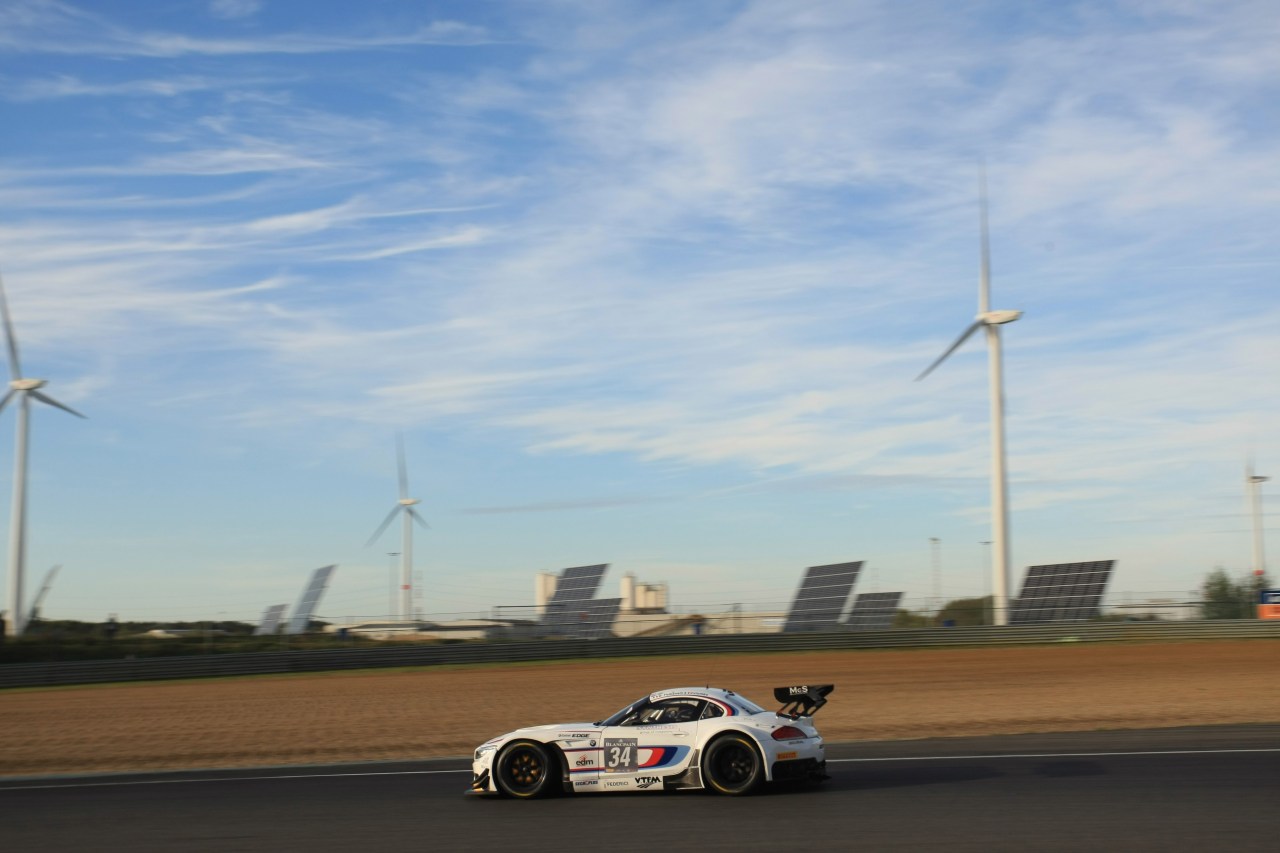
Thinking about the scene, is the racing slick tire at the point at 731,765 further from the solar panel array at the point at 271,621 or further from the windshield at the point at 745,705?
the solar panel array at the point at 271,621

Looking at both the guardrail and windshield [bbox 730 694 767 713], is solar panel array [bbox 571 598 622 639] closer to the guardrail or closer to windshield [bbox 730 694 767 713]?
the guardrail

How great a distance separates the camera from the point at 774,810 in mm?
12711

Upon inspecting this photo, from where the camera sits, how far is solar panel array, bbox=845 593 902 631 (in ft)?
181

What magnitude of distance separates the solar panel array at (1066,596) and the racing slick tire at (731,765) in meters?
41.0

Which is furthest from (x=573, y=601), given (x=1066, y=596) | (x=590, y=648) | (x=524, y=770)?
(x=524, y=770)

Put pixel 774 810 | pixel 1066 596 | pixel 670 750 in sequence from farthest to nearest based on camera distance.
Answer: pixel 1066 596, pixel 670 750, pixel 774 810

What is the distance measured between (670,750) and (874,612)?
4322 cm

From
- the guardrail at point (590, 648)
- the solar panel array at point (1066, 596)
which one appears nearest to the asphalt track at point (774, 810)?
the guardrail at point (590, 648)

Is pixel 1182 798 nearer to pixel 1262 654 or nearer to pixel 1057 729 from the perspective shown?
pixel 1057 729

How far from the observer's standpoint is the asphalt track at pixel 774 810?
11.0 m

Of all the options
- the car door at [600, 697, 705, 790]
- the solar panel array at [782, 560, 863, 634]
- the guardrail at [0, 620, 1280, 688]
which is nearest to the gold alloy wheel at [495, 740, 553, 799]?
the car door at [600, 697, 705, 790]

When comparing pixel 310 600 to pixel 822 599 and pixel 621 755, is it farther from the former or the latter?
pixel 621 755

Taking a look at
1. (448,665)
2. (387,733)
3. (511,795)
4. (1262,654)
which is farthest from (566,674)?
(511,795)

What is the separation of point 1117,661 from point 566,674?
18.2m
